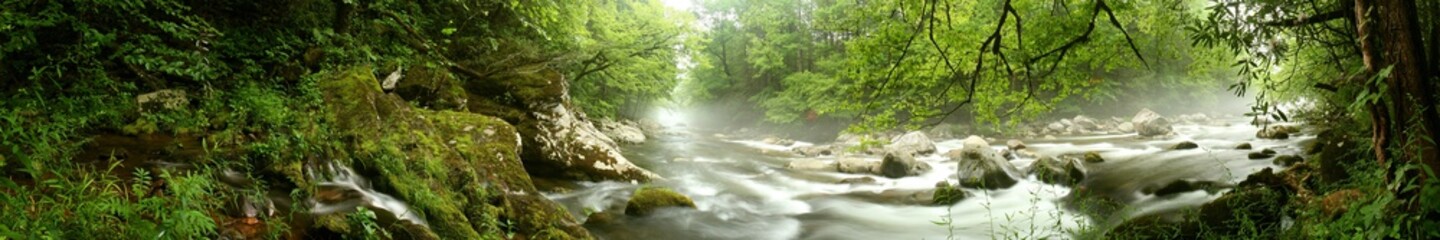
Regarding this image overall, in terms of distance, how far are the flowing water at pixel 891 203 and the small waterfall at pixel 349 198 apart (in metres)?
2.23

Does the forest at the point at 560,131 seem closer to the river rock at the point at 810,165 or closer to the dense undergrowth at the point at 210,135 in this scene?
the dense undergrowth at the point at 210,135

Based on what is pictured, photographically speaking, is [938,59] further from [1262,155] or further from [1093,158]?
[1093,158]

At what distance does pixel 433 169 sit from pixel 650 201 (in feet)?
8.69

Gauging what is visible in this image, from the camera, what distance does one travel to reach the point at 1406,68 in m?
2.42

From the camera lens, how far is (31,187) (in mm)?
2801

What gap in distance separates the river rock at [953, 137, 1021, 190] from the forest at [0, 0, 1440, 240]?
0.06 meters

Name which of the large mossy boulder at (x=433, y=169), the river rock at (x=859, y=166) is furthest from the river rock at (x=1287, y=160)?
the large mossy boulder at (x=433, y=169)

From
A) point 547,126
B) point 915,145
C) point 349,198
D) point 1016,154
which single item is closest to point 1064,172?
point 1016,154

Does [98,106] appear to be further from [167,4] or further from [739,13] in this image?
[739,13]

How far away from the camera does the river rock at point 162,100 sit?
14.5 ft

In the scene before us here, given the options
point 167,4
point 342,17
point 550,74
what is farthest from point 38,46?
point 550,74

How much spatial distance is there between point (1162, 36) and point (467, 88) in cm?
920

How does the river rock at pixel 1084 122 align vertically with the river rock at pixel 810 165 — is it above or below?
above

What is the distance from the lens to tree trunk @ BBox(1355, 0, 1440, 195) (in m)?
2.38
